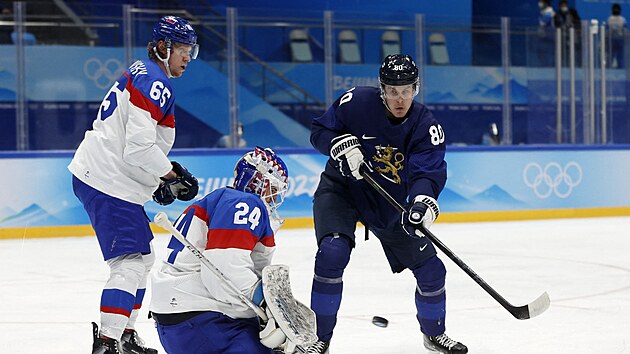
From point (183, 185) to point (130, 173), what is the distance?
189 millimetres

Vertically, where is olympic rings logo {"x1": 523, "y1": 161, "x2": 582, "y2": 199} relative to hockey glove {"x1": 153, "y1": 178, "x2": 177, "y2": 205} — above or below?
below

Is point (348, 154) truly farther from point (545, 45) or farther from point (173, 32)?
point (545, 45)

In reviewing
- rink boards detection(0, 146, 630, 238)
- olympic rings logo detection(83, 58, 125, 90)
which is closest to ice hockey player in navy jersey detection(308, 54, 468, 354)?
rink boards detection(0, 146, 630, 238)

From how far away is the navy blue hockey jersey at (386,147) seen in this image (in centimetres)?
352

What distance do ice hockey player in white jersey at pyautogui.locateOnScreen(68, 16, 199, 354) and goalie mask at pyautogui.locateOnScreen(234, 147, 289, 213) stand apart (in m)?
0.59

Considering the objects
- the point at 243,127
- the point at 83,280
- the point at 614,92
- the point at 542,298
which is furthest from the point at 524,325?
the point at 614,92

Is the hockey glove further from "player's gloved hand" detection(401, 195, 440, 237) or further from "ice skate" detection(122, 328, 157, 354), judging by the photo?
"player's gloved hand" detection(401, 195, 440, 237)

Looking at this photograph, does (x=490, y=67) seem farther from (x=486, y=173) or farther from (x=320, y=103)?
(x=320, y=103)

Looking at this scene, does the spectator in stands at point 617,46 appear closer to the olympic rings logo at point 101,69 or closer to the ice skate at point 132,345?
the olympic rings logo at point 101,69

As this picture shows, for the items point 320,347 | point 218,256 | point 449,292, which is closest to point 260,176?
point 218,256

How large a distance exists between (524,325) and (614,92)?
6.21 metres

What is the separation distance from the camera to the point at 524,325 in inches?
161

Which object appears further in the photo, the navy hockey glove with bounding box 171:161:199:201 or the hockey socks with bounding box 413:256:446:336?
the hockey socks with bounding box 413:256:446:336

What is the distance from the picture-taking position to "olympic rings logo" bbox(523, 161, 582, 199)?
9.23 metres
